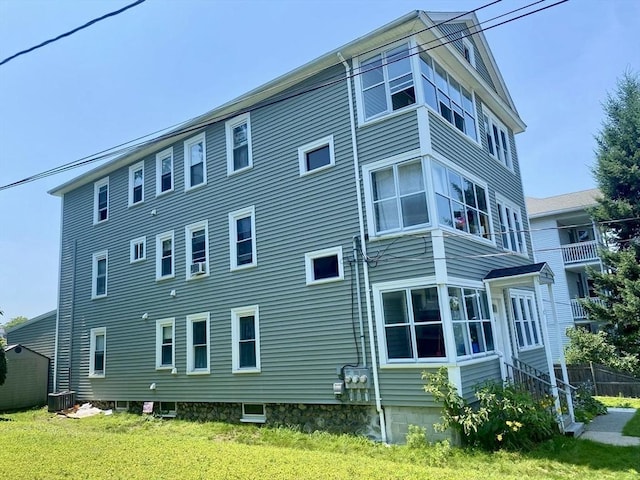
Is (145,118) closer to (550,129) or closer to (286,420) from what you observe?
(286,420)

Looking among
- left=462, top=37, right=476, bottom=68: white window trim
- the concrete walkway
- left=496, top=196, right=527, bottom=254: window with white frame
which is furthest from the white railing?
left=462, top=37, right=476, bottom=68: white window trim

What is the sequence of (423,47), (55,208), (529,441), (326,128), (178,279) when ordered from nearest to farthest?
(529,441) → (423,47) → (326,128) → (178,279) → (55,208)

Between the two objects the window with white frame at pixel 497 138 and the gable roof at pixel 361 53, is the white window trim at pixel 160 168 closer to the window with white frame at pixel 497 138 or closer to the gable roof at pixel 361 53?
the gable roof at pixel 361 53

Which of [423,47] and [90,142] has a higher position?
[423,47]

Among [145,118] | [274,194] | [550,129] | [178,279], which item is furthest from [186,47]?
[550,129]

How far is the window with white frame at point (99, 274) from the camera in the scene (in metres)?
17.0

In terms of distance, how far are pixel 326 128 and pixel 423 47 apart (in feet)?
9.93

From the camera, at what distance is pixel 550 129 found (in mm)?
16016

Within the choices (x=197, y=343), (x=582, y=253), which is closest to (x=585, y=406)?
(x=197, y=343)

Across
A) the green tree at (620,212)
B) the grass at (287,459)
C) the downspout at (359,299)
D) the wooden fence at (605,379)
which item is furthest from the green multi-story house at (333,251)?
the green tree at (620,212)

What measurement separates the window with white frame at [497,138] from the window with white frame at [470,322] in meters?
5.53

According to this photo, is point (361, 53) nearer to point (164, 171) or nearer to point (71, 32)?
point (71, 32)

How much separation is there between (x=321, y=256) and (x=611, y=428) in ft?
25.0

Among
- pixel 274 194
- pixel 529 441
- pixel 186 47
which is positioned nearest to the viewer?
pixel 529 441
